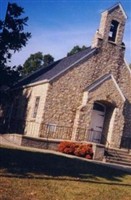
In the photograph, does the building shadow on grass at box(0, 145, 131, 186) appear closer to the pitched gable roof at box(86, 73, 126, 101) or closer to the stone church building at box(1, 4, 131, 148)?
the stone church building at box(1, 4, 131, 148)

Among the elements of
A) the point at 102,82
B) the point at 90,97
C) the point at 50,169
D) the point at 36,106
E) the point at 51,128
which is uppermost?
the point at 102,82

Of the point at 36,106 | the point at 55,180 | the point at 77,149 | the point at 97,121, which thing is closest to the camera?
the point at 55,180

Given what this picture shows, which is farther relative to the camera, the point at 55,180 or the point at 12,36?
the point at 12,36

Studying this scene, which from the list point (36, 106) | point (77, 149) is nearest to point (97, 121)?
point (36, 106)

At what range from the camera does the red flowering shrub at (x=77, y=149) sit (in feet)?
69.5

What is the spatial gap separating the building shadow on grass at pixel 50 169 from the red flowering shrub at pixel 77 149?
4.10 metres

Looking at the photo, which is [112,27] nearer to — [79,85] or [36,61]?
[79,85]

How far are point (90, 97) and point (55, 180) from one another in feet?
47.0

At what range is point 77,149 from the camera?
21.7 meters

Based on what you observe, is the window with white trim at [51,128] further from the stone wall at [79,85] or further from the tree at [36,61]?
the tree at [36,61]

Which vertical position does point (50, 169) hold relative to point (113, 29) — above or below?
below

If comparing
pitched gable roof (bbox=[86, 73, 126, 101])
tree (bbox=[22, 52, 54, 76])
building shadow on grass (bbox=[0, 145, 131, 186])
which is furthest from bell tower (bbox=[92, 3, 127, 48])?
tree (bbox=[22, 52, 54, 76])

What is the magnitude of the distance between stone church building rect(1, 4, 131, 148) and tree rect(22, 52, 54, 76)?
27.1m

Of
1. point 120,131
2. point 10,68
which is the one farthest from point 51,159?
point 10,68
